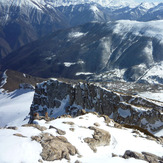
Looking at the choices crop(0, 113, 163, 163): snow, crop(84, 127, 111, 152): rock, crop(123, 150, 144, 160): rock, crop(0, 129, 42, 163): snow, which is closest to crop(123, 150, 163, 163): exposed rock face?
crop(123, 150, 144, 160): rock

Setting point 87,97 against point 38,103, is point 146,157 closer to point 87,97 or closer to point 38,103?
point 87,97

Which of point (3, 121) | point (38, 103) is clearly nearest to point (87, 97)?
point (38, 103)

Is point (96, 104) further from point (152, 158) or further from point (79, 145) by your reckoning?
point (152, 158)

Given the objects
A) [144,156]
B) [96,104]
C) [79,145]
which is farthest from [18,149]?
[96,104]

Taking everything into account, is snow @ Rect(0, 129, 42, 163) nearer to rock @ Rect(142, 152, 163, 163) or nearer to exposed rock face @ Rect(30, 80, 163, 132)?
rock @ Rect(142, 152, 163, 163)

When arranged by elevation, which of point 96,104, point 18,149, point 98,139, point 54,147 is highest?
point 18,149

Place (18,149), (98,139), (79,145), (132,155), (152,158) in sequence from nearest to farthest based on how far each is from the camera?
(18,149) < (152,158) < (132,155) < (79,145) < (98,139)
